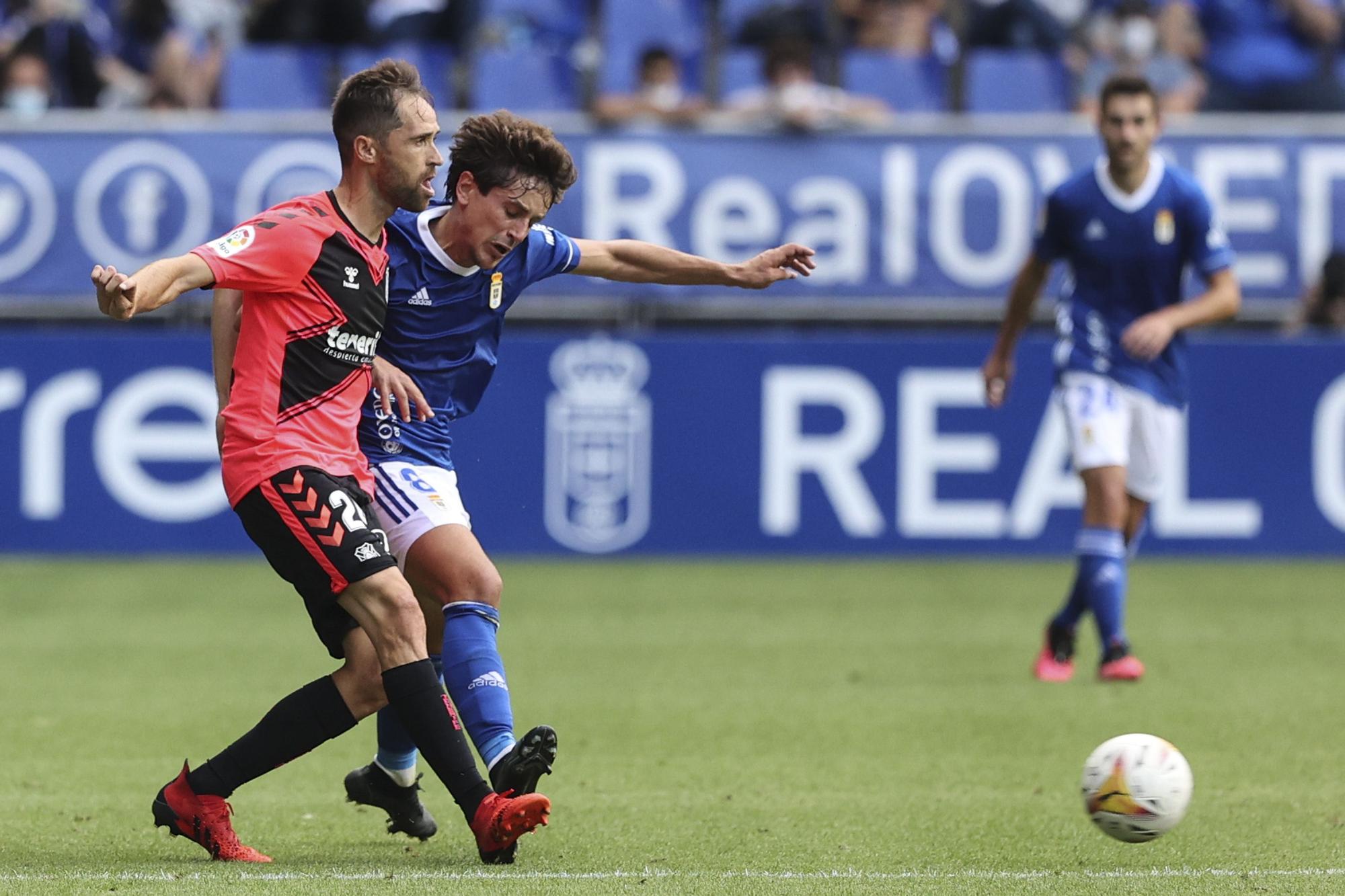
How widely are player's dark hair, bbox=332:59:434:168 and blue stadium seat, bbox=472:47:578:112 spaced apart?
898 cm

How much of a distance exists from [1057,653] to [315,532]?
4359 mm

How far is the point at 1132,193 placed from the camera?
8.35 meters

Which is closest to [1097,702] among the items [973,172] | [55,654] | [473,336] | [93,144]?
[473,336]

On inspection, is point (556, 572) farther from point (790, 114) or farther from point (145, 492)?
point (790, 114)

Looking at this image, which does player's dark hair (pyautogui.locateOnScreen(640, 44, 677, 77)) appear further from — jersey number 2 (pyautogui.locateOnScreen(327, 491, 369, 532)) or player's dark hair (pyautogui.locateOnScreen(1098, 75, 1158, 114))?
jersey number 2 (pyautogui.locateOnScreen(327, 491, 369, 532))

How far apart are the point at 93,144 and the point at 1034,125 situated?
5.82 meters

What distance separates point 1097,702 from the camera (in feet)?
25.2

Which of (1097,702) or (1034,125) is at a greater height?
(1034,125)

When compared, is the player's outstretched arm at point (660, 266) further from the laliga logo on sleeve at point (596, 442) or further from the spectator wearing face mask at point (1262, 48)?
the spectator wearing face mask at point (1262, 48)

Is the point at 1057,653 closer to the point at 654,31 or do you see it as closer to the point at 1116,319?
the point at 1116,319

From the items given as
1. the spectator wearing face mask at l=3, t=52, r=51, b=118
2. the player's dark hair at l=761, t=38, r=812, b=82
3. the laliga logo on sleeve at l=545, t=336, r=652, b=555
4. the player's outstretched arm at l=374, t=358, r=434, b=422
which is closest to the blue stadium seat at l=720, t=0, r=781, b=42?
the player's dark hair at l=761, t=38, r=812, b=82

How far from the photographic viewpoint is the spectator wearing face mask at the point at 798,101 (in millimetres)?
13031

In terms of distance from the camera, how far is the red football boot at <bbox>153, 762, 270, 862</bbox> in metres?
4.96

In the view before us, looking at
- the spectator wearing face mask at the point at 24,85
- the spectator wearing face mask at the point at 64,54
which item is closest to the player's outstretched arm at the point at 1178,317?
the spectator wearing face mask at the point at 24,85
